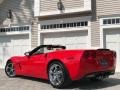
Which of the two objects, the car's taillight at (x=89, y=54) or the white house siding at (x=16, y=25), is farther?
the white house siding at (x=16, y=25)

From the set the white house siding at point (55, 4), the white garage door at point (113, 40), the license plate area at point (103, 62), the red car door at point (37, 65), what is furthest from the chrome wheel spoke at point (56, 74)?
the white house siding at point (55, 4)

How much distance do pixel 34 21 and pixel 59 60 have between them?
7144mm

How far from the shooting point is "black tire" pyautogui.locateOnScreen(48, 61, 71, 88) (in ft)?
27.5

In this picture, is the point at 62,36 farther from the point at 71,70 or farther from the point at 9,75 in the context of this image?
the point at 71,70

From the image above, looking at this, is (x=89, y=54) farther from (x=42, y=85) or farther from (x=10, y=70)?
(x=10, y=70)

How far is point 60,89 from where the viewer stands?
8.54 m

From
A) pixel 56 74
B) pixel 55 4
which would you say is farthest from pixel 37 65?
pixel 55 4

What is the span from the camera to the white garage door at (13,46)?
621 inches

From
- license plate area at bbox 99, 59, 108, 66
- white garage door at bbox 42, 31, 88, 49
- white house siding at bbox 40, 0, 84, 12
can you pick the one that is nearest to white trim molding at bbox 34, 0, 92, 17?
white house siding at bbox 40, 0, 84, 12

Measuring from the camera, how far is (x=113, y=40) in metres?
13.2

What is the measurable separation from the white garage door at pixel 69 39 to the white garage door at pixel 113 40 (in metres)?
1.06

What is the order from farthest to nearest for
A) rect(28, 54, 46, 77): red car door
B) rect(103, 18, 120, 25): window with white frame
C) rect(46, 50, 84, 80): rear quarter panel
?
rect(103, 18, 120, 25): window with white frame
rect(28, 54, 46, 77): red car door
rect(46, 50, 84, 80): rear quarter panel

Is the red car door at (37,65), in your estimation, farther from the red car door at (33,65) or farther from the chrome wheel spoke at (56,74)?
the chrome wheel spoke at (56,74)

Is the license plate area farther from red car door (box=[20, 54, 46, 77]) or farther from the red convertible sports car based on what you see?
red car door (box=[20, 54, 46, 77])
